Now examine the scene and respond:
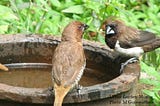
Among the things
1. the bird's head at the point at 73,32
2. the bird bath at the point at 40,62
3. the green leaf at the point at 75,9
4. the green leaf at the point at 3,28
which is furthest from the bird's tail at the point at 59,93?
the green leaf at the point at 75,9

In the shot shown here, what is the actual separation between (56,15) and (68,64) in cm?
252

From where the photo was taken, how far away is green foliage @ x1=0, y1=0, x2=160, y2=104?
644cm

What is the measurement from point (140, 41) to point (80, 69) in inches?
56.5

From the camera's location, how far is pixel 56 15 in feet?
22.4

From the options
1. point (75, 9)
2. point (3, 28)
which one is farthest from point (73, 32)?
point (75, 9)

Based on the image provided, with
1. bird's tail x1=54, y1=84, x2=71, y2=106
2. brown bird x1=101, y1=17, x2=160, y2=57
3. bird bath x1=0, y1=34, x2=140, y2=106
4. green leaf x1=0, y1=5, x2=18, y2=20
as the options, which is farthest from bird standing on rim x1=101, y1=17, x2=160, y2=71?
bird's tail x1=54, y1=84, x2=71, y2=106

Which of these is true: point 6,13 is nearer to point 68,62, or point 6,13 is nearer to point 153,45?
point 153,45

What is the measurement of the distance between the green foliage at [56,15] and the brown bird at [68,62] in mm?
1402

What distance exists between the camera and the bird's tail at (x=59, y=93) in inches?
157

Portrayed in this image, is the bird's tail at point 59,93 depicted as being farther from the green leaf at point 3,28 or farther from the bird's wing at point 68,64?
the green leaf at point 3,28

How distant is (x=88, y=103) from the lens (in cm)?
408

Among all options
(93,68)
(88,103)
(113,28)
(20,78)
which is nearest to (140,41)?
(113,28)

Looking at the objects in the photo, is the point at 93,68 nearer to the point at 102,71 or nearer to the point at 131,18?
the point at 102,71

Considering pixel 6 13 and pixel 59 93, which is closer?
pixel 59 93
